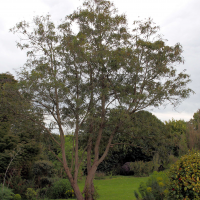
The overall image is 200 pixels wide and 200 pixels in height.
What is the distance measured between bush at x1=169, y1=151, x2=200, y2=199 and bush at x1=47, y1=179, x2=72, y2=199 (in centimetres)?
646

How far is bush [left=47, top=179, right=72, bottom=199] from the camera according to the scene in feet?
34.5

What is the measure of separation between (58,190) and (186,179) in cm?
716

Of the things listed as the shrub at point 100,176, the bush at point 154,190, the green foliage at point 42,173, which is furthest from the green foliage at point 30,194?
the shrub at point 100,176

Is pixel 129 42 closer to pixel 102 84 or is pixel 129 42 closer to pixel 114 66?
pixel 114 66

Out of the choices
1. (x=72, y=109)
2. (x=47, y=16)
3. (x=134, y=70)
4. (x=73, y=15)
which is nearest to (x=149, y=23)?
(x=134, y=70)

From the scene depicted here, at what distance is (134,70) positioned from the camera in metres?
8.69

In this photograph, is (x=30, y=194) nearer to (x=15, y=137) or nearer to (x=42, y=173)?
(x=42, y=173)

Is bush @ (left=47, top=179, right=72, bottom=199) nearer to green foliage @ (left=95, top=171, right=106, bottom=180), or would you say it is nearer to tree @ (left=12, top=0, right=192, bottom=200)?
tree @ (left=12, top=0, right=192, bottom=200)

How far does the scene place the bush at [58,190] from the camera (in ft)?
34.5

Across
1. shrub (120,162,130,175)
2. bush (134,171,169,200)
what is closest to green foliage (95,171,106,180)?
shrub (120,162,130,175)

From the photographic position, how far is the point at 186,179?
5160mm

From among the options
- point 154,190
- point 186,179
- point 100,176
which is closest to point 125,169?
point 100,176

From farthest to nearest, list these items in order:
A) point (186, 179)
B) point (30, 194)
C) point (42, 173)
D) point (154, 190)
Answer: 1. point (42, 173)
2. point (30, 194)
3. point (154, 190)
4. point (186, 179)

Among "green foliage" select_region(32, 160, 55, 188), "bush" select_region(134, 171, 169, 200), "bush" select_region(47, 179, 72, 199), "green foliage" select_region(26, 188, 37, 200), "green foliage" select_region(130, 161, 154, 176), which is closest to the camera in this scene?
"bush" select_region(134, 171, 169, 200)
